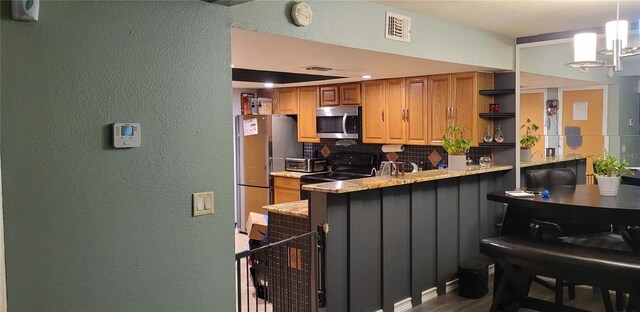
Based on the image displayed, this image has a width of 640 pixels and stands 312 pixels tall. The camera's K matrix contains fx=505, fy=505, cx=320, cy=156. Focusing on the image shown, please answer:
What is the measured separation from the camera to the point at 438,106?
17.0ft

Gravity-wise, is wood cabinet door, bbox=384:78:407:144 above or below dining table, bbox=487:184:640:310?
above

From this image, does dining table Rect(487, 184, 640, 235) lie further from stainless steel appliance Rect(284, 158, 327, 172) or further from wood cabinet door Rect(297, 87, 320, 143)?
wood cabinet door Rect(297, 87, 320, 143)

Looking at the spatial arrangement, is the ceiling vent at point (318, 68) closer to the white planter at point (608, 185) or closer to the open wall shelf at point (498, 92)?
the open wall shelf at point (498, 92)

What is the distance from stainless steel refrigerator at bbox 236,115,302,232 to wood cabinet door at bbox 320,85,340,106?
2.12 feet

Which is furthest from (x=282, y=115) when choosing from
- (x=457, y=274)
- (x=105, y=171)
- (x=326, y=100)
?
(x=105, y=171)

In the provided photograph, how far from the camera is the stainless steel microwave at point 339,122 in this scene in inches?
239

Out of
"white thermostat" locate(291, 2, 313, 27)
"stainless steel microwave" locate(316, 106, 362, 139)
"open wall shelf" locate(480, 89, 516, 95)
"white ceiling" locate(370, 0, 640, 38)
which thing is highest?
"white ceiling" locate(370, 0, 640, 38)

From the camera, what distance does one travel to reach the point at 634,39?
4.63 m

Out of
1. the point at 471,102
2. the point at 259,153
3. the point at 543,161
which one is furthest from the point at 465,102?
the point at 259,153

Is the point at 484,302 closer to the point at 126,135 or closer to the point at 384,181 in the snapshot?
the point at 384,181

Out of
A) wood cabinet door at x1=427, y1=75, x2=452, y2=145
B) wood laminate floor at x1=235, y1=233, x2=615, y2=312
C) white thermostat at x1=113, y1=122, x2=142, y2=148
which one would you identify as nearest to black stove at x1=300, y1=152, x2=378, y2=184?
wood cabinet door at x1=427, y1=75, x2=452, y2=145

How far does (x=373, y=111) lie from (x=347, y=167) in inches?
38.9

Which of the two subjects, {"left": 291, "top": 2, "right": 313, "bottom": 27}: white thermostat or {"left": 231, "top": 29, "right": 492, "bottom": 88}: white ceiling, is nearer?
{"left": 291, "top": 2, "right": 313, "bottom": 27}: white thermostat

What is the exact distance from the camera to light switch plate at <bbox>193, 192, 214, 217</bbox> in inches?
93.7
